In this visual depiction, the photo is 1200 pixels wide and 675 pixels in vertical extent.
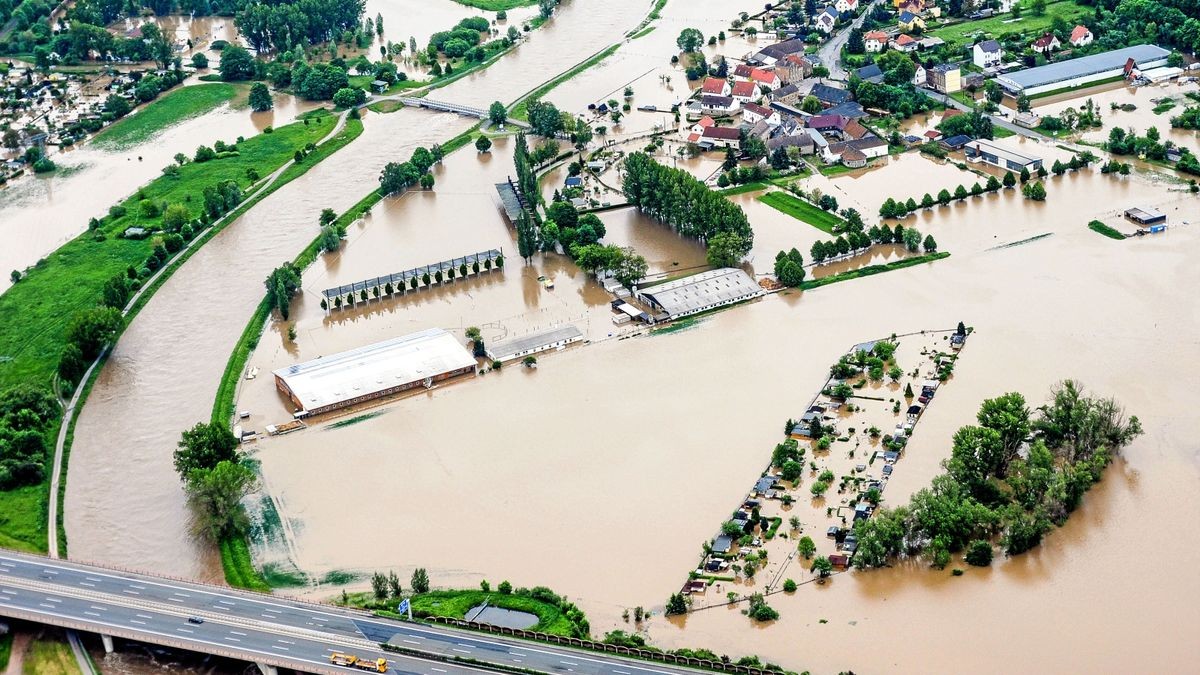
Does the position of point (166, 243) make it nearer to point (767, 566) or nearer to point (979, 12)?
point (767, 566)

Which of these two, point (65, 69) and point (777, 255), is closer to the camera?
point (777, 255)

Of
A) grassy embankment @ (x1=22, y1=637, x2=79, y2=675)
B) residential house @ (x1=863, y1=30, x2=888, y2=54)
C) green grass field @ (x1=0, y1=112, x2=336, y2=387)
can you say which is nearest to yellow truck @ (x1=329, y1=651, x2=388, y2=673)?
grassy embankment @ (x1=22, y1=637, x2=79, y2=675)

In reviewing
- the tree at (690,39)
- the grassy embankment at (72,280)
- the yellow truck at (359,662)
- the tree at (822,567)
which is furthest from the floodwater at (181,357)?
the tree at (822,567)

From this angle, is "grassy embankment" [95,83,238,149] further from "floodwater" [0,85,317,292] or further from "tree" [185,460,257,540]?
"tree" [185,460,257,540]

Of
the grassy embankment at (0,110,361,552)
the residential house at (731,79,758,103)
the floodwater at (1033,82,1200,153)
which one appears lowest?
the floodwater at (1033,82,1200,153)

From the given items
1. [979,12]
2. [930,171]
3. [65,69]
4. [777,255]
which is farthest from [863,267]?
[65,69]

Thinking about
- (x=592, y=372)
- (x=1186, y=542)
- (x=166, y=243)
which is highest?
(x=166, y=243)

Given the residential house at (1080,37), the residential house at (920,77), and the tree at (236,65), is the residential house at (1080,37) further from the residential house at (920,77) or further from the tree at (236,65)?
the tree at (236,65)
